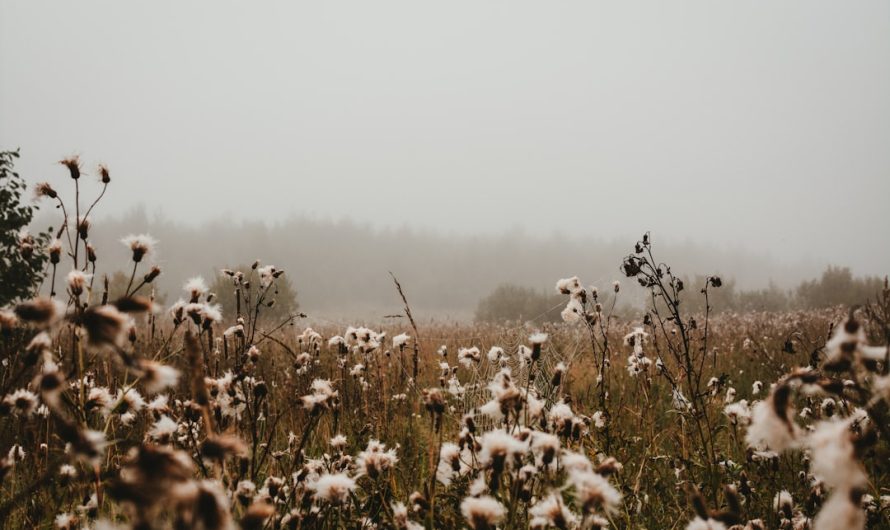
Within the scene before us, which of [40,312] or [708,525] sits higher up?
[40,312]

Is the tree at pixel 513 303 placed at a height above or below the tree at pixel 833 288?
below

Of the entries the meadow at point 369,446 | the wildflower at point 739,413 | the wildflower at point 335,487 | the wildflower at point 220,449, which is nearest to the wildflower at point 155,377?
the meadow at point 369,446

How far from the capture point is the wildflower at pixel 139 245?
236cm

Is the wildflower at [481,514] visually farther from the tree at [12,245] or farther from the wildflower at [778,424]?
the tree at [12,245]

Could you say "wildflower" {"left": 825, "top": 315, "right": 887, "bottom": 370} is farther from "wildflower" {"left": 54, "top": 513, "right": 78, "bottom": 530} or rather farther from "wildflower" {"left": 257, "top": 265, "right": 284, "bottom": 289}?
"wildflower" {"left": 257, "top": 265, "right": 284, "bottom": 289}

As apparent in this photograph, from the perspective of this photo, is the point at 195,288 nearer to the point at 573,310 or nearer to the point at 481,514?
the point at 481,514

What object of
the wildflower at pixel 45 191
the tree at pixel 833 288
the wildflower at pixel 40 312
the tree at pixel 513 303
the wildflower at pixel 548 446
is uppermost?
the wildflower at pixel 45 191

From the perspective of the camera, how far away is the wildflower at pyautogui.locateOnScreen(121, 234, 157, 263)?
236cm

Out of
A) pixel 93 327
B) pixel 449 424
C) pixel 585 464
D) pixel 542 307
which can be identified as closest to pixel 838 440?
pixel 585 464

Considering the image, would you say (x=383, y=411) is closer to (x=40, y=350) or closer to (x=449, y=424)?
(x=449, y=424)

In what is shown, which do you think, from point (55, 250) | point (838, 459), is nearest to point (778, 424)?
point (838, 459)

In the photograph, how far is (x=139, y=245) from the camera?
2.37 metres

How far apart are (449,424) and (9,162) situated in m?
8.46

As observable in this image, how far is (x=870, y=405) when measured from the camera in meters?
0.92
